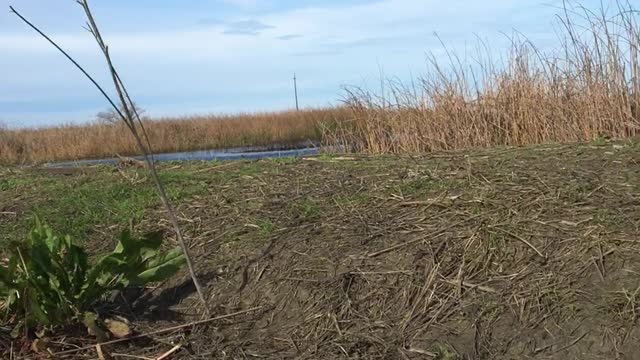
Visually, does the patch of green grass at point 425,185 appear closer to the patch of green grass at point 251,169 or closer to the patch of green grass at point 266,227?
the patch of green grass at point 266,227

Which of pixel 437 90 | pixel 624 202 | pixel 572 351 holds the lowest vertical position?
pixel 572 351

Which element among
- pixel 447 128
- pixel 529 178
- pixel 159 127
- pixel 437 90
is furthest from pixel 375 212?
pixel 159 127

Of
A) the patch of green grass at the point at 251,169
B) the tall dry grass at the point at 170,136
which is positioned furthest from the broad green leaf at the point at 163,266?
the tall dry grass at the point at 170,136

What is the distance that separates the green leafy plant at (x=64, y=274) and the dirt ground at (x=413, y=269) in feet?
0.51

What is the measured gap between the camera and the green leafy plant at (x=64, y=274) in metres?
3.82

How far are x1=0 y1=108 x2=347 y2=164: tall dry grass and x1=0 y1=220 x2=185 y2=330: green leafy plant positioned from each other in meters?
18.8

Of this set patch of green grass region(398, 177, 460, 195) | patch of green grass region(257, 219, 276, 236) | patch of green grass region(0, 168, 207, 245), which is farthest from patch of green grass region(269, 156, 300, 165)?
patch of green grass region(257, 219, 276, 236)

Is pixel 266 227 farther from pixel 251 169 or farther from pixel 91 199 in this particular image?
pixel 91 199

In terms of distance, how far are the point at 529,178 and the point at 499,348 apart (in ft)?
5.37

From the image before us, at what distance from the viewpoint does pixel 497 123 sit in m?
7.93

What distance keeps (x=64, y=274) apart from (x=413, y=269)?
1.86m

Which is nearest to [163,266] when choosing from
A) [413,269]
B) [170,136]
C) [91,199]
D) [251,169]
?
[413,269]

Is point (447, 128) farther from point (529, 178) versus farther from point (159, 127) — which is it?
point (159, 127)

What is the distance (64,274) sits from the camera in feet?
12.8
